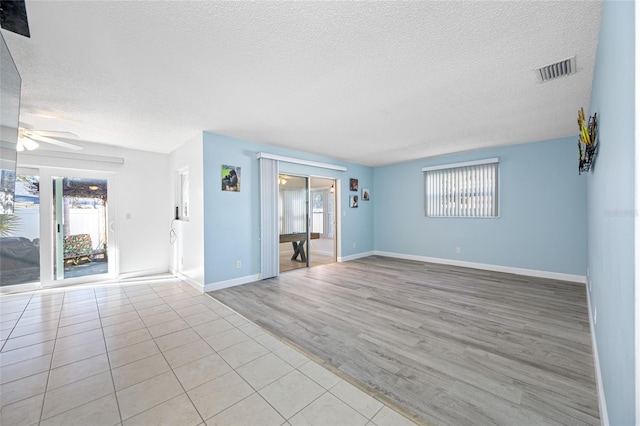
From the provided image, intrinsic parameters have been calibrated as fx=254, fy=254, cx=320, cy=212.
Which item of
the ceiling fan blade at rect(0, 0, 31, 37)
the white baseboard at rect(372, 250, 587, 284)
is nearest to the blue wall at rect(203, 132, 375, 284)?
the ceiling fan blade at rect(0, 0, 31, 37)

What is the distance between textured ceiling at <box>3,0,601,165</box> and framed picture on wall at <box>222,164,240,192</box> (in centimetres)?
67

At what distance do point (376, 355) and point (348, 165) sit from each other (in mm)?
5063

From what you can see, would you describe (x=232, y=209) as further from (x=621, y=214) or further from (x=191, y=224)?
(x=621, y=214)

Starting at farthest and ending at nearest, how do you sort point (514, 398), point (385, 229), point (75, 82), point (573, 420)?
point (385, 229) → point (75, 82) → point (514, 398) → point (573, 420)

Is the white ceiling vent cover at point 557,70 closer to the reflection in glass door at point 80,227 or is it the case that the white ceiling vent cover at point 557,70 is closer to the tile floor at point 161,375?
the tile floor at point 161,375

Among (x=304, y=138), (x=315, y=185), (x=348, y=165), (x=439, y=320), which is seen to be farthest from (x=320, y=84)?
(x=315, y=185)

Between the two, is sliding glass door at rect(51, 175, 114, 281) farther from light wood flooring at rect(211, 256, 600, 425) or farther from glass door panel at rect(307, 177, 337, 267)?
glass door panel at rect(307, 177, 337, 267)

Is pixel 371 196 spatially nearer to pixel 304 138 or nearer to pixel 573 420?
pixel 304 138

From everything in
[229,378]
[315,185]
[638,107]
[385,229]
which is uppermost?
[315,185]

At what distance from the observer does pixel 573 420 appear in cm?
155

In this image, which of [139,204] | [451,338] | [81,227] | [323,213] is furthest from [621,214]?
[323,213]

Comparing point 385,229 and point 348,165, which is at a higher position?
point 348,165

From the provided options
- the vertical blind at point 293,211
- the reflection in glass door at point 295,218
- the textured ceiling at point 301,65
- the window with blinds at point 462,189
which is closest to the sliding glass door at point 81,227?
the textured ceiling at point 301,65

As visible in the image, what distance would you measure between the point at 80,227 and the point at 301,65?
202 inches
